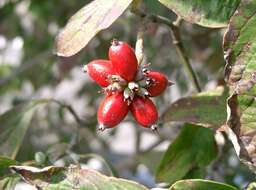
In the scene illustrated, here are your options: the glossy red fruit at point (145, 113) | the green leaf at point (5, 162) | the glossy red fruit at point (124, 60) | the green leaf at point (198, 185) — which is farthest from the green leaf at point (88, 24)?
the green leaf at point (198, 185)

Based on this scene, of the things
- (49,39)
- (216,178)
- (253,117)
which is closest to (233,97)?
(253,117)

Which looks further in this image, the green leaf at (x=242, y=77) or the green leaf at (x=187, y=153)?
the green leaf at (x=187, y=153)

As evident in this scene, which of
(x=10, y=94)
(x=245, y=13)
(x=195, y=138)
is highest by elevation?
(x=245, y=13)

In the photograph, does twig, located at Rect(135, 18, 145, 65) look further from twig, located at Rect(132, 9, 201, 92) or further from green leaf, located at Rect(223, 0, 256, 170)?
green leaf, located at Rect(223, 0, 256, 170)

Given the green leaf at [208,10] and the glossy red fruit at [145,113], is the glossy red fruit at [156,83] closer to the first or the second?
the glossy red fruit at [145,113]

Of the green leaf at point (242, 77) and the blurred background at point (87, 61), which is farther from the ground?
the green leaf at point (242, 77)

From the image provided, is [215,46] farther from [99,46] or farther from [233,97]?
[233,97]
